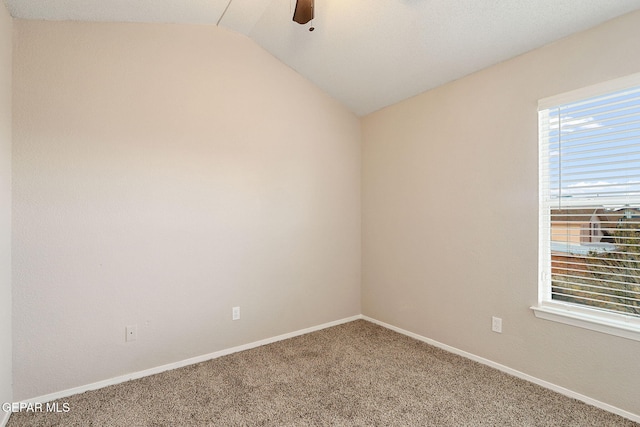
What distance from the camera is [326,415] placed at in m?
1.91

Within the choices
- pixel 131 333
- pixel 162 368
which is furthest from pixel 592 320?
pixel 131 333

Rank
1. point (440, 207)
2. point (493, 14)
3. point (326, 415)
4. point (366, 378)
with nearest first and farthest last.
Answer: point (326, 415) < point (493, 14) < point (366, 378) < point (440, 207)

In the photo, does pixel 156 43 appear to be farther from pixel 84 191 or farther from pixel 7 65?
pixel 84 191

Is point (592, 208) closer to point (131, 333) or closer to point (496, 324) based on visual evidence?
point (496, 324)

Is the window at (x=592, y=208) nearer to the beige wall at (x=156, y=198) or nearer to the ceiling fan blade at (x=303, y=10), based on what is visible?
the ceiling fan blade at (x=303, y=10)

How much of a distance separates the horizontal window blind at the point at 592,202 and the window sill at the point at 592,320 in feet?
0.17

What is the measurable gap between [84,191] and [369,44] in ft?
7.82

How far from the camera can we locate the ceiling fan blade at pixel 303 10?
1.91 meters

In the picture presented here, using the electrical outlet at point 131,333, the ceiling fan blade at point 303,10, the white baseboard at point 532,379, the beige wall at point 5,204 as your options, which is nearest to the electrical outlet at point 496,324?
the white baseboard at point 532,379

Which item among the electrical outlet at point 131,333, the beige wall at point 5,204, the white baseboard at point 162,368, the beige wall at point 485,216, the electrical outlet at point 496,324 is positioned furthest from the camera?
the electrical outlet at point 496,324

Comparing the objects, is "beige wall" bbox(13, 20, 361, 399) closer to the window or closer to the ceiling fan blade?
the ceiling fan blade

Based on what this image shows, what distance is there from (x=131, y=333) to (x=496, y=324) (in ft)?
9.05

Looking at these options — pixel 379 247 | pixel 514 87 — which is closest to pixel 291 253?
pixel 379 247

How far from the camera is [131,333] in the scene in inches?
91.7
